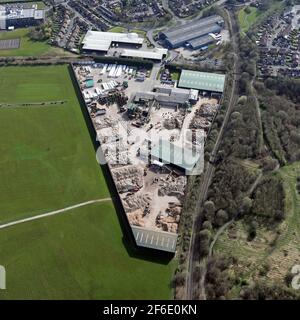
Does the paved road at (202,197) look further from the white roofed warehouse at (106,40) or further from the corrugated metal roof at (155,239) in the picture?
the white roofed warehouse at (106,40)

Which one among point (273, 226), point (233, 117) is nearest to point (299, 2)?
point (233, 117)

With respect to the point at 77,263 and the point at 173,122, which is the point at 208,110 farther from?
the point at 77,263

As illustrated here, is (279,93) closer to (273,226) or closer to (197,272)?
(273,226)

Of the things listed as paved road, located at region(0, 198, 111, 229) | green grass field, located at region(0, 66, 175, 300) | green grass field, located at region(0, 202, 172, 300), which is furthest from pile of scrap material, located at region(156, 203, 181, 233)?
paved road, located at region(0, 198, 111, 229)

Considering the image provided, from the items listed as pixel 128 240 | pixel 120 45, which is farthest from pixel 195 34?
pixel 128 240

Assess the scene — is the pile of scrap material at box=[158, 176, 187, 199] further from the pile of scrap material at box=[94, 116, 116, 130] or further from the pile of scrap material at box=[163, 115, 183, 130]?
the pile of scrap material at box=[94, 116, 116, 130]

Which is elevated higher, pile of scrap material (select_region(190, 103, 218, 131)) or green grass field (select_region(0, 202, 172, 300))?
pile of scrap material (select_region(190, 103, 218, 131))
